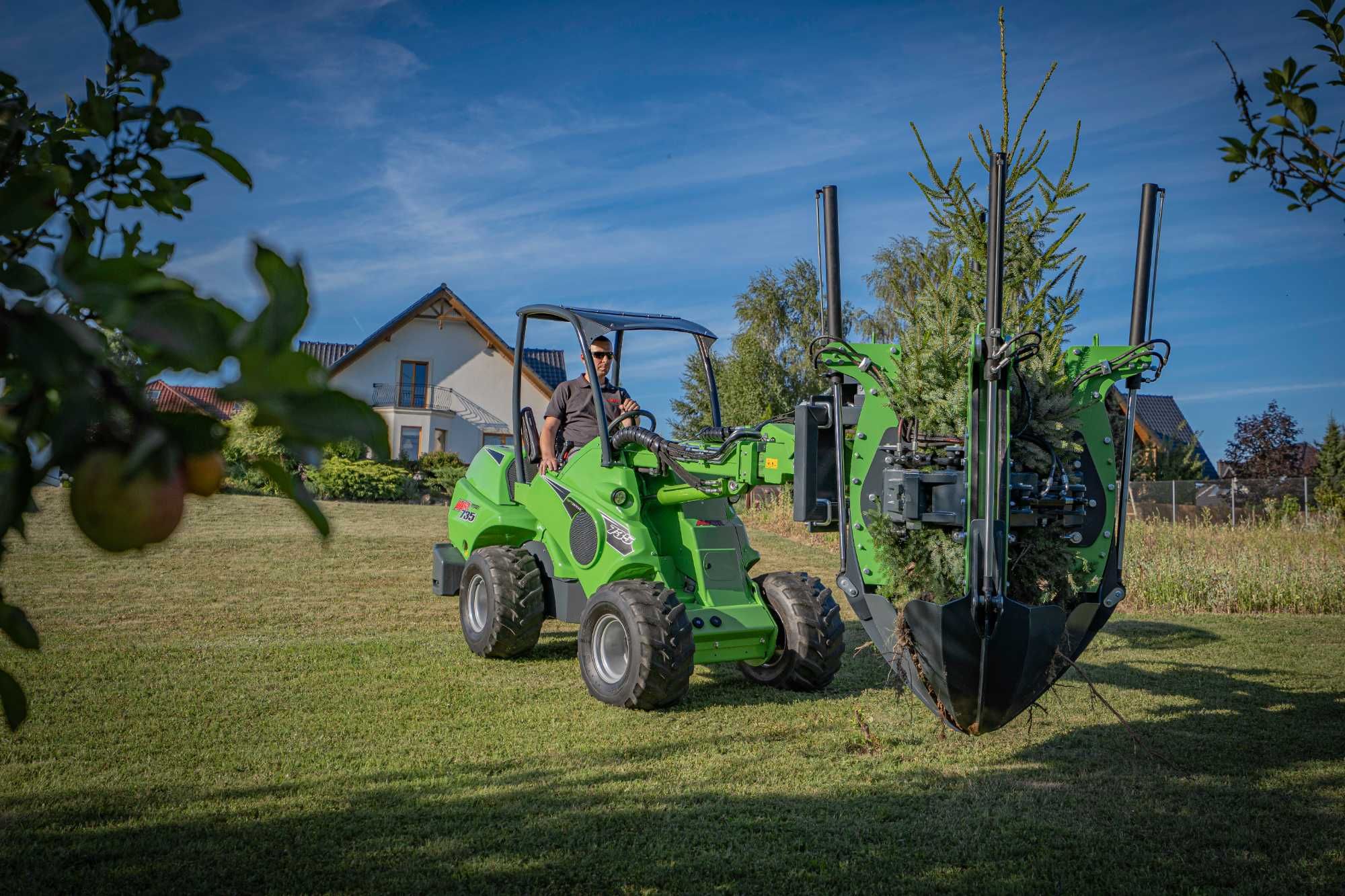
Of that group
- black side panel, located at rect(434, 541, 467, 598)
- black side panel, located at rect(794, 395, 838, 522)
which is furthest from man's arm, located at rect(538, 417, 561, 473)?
black side panel, located at rect(794, 395, 838, 522)

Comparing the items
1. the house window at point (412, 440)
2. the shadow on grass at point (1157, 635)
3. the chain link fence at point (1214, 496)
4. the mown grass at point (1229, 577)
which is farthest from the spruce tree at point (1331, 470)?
the house window at point (412, 440)

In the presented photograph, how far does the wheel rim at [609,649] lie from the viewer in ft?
20.9

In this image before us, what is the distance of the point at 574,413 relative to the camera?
773 centimetres

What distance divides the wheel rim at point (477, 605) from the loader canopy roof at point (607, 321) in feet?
6.59

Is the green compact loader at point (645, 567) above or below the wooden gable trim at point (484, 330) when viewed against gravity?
below

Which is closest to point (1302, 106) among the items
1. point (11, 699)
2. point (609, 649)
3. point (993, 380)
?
point (993, 380)

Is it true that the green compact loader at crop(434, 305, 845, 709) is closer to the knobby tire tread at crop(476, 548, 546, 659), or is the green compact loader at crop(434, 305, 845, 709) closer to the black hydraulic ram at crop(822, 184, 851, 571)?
the knobby tire tread at crop(476, 548, 546, 659)

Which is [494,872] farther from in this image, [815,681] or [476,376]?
[476,376]

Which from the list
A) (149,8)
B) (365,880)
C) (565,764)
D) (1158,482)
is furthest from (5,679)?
(1158,482)

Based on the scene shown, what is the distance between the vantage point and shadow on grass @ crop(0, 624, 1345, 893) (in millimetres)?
3547

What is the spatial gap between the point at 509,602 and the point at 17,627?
248 inches

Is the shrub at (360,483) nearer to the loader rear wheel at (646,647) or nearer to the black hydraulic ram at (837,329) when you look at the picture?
the loader rear wheel at (646,647)

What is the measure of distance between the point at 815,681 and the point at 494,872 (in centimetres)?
339

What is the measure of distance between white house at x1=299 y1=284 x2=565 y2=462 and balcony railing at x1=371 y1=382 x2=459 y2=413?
0.08 ft
